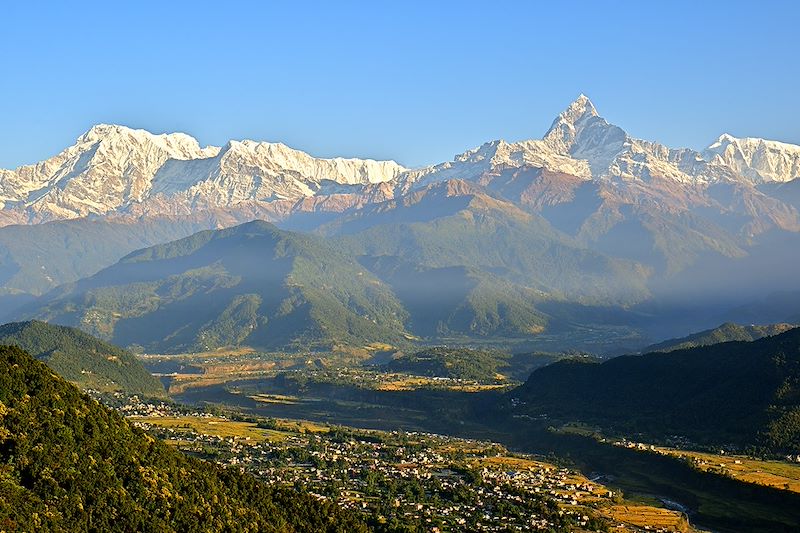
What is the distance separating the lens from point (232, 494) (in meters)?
114

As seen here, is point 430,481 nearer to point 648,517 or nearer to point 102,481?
point 648,517

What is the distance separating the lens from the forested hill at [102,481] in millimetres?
93938

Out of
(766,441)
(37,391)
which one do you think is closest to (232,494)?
(37,391)

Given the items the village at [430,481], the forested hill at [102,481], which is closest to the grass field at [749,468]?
the village at [430,481]

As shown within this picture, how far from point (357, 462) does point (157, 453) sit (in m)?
58.6

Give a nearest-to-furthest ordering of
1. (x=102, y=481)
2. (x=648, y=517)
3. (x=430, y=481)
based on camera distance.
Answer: (x=102, y=481) < (x=648, y=517) < (x=430, y=481)

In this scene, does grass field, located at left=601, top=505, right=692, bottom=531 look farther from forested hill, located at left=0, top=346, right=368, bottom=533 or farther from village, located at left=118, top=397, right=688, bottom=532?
forested hill, located at left=0, top=346, right=368, bottom=533

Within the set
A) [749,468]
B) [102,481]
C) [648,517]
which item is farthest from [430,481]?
[102,481]

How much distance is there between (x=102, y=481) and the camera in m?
100

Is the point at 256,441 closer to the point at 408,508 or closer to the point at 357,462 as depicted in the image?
the point at 357,462

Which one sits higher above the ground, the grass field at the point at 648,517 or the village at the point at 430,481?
the village at the point at 430,481

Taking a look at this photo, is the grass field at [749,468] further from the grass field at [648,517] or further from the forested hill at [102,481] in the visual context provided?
the forested hill at [102,481]

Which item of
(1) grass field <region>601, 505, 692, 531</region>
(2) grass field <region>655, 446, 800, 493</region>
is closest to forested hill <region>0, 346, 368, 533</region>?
(1) grass field <region>601, 505, 692, 531</region>

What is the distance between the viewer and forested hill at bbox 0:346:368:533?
93938 mm
